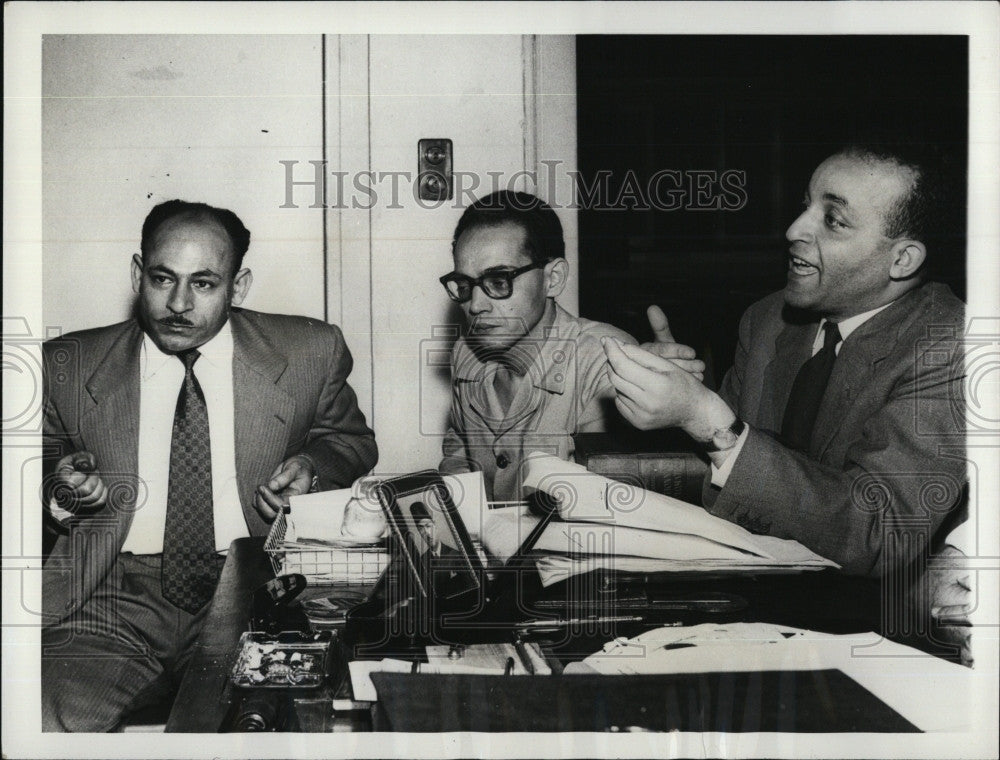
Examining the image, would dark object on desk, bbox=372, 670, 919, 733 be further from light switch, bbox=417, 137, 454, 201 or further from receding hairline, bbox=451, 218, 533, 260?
light switch, bbox=417, 137, 454, 201

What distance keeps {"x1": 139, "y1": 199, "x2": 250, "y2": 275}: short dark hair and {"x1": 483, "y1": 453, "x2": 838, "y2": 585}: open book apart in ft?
2.57

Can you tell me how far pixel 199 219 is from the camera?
6.98ft

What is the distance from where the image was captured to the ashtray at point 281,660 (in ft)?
6.57

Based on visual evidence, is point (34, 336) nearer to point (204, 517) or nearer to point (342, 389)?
point (204, 517)

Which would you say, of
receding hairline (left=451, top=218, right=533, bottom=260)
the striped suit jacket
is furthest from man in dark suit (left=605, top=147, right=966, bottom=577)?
the striped suit jacket

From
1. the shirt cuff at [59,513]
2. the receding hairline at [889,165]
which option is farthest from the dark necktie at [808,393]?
the shirt cuff at [59,513]

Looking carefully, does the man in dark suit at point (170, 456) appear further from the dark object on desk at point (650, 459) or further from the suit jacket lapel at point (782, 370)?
the suit jacket lapel at point (782, 370)

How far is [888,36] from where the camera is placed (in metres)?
2.14

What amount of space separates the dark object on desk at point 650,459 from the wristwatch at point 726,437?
0.12 feet

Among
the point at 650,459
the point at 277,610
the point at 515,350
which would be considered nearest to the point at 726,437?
the point at 650,459

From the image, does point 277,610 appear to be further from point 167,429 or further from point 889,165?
point 889,165

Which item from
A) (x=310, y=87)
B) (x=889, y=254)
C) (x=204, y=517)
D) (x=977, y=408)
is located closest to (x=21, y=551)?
(x=204, y=517)

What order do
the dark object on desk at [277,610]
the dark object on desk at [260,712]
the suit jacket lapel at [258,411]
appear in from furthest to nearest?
the suit jacket lapel at [258,411]
the dark object on desk at [277,610]
the dark object on desk at [260,712]

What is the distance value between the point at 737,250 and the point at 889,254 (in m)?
0.32
